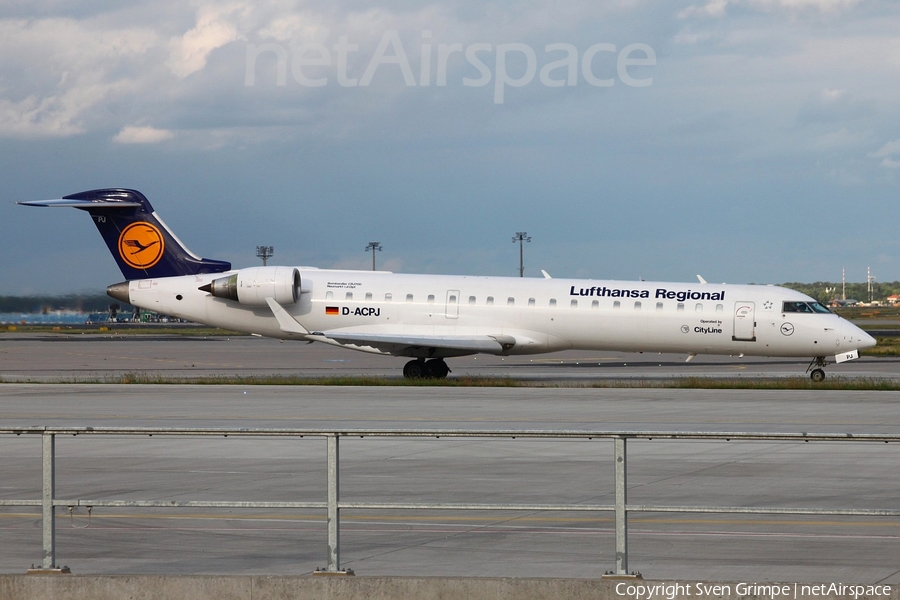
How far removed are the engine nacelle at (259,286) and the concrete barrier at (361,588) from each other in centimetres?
2387

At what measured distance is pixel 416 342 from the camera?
30.1 meters

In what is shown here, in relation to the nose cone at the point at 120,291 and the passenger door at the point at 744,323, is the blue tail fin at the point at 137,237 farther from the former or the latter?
the passenger door at the point at 744,323

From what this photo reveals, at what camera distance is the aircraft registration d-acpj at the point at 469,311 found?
30.0 m

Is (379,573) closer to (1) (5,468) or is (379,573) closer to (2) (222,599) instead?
(2) (222,599)

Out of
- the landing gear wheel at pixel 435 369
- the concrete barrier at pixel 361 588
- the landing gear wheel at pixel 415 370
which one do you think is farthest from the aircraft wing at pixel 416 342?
the concrete barrier at pixel 361 588

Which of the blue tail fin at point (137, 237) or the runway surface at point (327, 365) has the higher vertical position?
the blue tail fin at point (137, 237)

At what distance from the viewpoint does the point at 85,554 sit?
9.01m

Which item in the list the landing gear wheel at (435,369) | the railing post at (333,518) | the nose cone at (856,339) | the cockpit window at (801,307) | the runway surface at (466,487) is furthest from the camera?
the landing gear wheel at (435,369)

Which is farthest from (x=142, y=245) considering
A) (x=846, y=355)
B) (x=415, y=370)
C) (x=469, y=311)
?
(x=846, y=355)

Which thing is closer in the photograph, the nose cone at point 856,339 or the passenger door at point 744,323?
the nose cone at point 856,339

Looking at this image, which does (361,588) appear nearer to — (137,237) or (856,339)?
(856,339)

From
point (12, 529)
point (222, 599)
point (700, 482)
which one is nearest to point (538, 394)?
point (700, 482)

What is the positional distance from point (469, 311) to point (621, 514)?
2388cm

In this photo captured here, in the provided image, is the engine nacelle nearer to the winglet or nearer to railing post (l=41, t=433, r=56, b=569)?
the winglet
